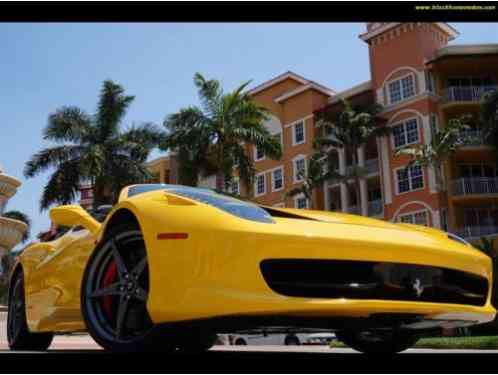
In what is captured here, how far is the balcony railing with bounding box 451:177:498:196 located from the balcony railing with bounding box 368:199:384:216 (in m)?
3.93

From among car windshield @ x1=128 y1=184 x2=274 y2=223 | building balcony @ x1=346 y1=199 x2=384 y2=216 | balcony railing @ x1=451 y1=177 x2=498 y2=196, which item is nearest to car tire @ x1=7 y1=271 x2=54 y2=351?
car windshield @ x1=128 y1=184 x2=274 y2=223

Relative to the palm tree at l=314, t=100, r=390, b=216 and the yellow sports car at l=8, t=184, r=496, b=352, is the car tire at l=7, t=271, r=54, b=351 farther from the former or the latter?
the palm tree at l=314, t=100, r=390, b=216

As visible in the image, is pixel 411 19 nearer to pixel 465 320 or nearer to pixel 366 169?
pixel 465 320

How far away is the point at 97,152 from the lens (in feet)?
69.3

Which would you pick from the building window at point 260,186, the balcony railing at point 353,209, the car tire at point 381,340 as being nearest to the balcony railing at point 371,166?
the balcony railing at point 353,209

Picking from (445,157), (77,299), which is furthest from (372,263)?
(445,157)

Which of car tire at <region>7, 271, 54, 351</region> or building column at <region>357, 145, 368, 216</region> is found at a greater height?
building column at <region>357, 145, 368, 216</region>

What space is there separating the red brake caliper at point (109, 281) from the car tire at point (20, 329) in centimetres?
173

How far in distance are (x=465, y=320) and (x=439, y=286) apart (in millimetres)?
359

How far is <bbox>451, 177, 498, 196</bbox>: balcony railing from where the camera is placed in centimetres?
2880

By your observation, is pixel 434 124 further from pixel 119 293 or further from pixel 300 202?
pixel 119 293

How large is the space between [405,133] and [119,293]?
98.9ft

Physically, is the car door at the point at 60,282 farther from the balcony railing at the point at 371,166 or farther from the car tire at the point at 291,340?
the balcony railing at the point at 371,166

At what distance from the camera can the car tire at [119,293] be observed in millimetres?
3180
